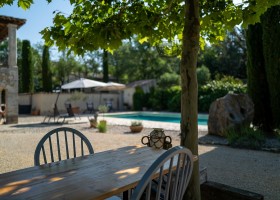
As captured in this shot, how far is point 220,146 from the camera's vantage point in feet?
25.2

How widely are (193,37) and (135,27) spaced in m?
0.66

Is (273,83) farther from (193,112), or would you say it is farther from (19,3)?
(19,3)

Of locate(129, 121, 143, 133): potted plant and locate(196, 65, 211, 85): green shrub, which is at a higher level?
locate(196, 65, 211, 85): green shrub

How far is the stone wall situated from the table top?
1313 centimetres

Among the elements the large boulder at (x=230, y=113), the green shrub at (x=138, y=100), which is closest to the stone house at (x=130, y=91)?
the green shrub at (x=138, y=100)

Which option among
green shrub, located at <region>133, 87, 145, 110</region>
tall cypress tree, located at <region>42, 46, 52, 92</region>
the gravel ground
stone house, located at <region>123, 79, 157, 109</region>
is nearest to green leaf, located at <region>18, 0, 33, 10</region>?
the gravel ground

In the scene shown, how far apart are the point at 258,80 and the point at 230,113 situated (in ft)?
6.82

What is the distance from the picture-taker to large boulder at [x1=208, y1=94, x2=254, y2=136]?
8.91 metres

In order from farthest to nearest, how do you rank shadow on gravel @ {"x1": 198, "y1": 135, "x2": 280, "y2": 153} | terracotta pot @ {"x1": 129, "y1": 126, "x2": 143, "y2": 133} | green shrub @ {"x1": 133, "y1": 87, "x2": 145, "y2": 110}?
1. green shrub @ {"x1": 133, "y1": 87, "x2": 145, "y2": 110}
2. terracotta pot @ {"x1": 129, "y1": 126, "x2": 143, "y2": 133}
3. shadow on gravel @ {"x1": 198, "y1": 135, "x2": 280, "y2": 153}

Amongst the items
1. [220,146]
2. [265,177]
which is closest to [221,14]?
[265,177]

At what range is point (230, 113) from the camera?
9008 mm

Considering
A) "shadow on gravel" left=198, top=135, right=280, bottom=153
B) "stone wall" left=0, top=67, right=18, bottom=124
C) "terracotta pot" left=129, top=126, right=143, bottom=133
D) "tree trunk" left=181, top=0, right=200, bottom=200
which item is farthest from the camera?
"stone wall" left=0, top=67, right=18, bottom=124

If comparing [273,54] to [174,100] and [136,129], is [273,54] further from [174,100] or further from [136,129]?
[174,100]

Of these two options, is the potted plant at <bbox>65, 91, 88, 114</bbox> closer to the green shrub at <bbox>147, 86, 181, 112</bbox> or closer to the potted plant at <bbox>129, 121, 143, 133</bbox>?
the green shrub at <bbox>147, 86, 181, 112</bbox>
